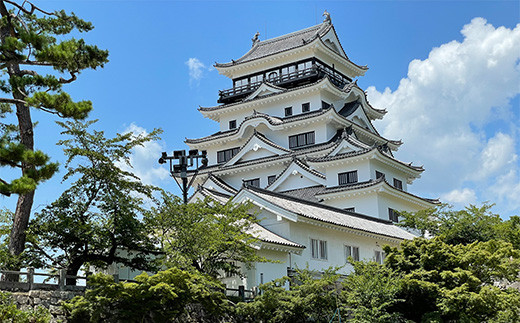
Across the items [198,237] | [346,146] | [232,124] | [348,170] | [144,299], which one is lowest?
[144,299]

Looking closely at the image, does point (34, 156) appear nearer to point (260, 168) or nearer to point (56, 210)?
point (56, 210)

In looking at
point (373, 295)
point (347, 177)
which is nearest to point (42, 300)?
point (373, 295)

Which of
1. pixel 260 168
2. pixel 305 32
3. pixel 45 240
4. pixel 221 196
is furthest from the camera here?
pixel 305 32

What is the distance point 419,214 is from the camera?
30.7 metres

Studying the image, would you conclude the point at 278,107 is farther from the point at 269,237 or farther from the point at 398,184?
the point at 269,237

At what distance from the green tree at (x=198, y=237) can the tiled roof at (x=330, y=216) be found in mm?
5705

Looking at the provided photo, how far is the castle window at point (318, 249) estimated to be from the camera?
28127 mm

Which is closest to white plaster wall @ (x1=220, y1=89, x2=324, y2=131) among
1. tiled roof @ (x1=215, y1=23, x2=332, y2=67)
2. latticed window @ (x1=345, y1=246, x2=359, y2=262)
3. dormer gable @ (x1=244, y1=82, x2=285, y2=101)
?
dormer gable @ (x1=244, y1=82, x2=285, y2=101)

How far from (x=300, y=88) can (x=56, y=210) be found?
30.4m

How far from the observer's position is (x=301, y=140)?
156 feet

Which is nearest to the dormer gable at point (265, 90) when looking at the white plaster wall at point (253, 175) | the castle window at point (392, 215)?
the white plaster wall at point (253, 175)

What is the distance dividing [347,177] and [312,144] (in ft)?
17.9

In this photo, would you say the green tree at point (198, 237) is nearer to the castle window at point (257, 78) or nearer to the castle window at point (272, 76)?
the castle window at point (272, 76)

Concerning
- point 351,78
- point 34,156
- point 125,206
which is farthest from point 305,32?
point 34,156
